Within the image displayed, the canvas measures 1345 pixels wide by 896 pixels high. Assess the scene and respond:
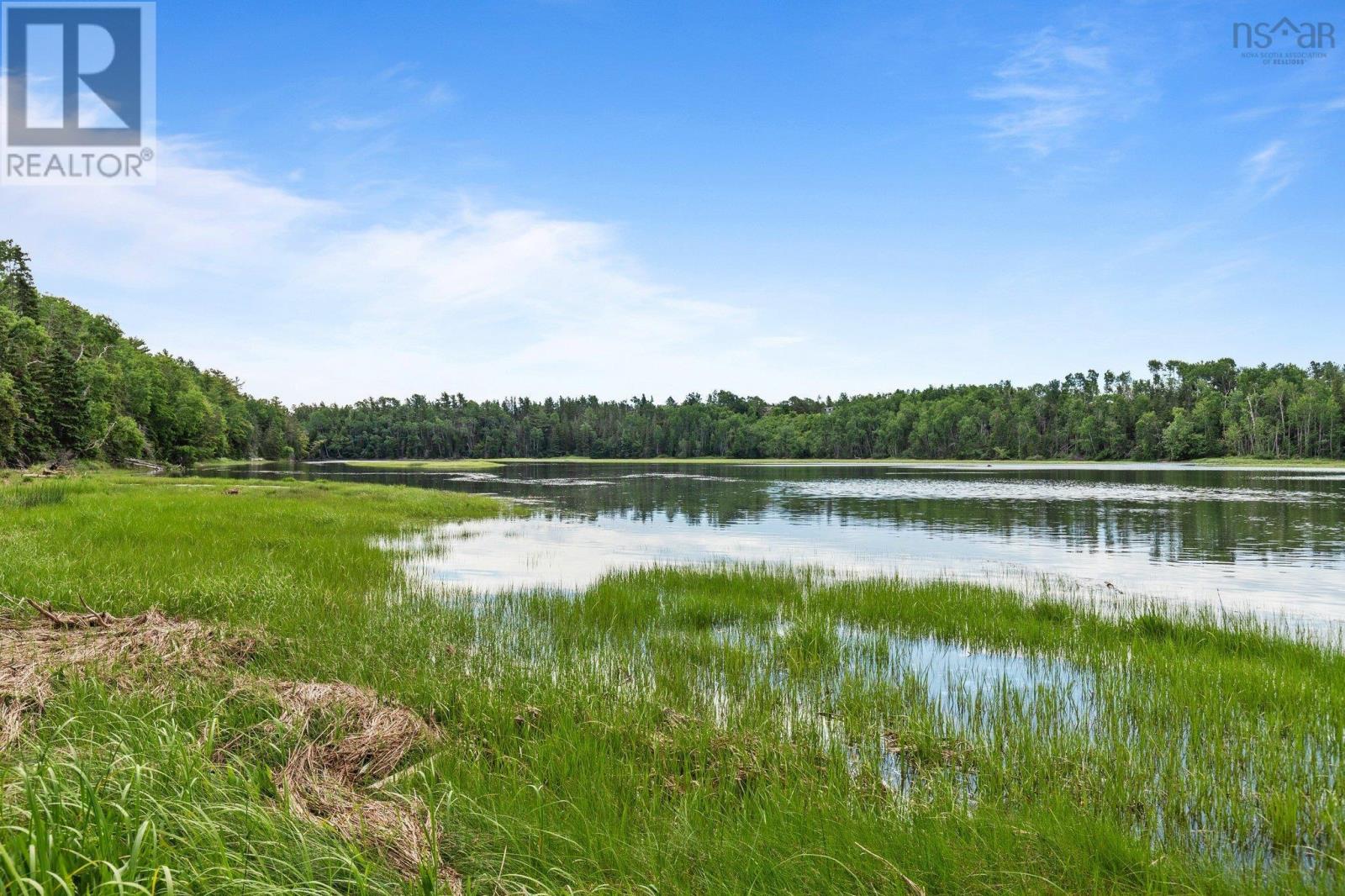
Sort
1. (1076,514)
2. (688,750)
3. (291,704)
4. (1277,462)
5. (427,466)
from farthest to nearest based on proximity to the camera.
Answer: (427,466) → (1277,462) → (1076,514) → (291,704) → (688,750)

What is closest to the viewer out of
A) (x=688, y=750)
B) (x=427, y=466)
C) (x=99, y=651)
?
(x=688, y=750)

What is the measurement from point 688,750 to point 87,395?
9574cm

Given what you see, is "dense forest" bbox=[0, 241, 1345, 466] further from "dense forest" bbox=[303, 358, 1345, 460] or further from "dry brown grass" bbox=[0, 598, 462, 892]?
"dry brown grass" bbox=[0, 598, 462, 892]

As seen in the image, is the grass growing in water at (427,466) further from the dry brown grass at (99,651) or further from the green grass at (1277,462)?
the green grass at (1277,462)

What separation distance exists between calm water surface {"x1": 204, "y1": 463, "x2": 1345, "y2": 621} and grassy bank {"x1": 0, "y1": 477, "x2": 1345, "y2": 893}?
6.30m

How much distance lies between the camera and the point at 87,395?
253ft

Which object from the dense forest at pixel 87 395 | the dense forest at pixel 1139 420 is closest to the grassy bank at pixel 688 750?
the dense forest at pixel 87 395

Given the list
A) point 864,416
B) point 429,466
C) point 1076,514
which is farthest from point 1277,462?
point 429,466

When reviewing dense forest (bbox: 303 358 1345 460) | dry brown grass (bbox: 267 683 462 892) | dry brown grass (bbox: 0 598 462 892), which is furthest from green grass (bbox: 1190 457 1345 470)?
dry brown grass (bbox: 0 598 462 892)

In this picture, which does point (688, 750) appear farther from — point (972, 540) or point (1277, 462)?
point (1277, 462)

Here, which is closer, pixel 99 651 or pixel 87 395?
pixel 99 651

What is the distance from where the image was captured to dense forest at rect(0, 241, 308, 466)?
64.6 meters

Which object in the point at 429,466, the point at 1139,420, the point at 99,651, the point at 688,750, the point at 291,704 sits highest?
the point at 1139,420

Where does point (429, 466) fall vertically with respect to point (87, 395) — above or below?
below
